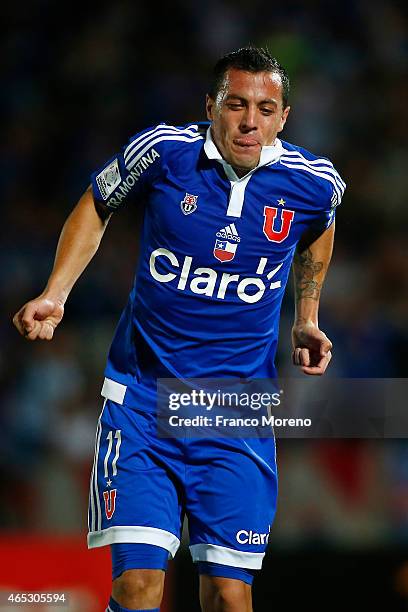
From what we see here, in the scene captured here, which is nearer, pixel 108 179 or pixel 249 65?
pixel 249 65

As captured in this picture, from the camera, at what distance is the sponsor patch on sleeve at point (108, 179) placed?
12.1 ft

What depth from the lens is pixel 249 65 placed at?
3592mm

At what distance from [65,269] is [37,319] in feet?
1.05

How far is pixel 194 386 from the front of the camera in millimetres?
3682

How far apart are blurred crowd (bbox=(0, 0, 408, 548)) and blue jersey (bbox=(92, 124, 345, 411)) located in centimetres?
210

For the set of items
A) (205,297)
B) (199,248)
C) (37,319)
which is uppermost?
(199,248)

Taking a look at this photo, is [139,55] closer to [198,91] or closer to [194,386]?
[198,91]

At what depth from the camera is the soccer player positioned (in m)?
3.57

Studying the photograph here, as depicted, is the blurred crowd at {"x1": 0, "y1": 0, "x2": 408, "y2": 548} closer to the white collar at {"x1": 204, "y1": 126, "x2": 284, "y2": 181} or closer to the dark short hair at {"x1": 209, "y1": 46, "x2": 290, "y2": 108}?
the white collar at {"x1": 204, "y1": 126, "x2": 284, "y2": 181}

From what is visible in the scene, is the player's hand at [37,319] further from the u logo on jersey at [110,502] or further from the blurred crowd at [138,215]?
the blurred crowd at [138,215]

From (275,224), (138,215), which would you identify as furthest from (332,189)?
(138,215)

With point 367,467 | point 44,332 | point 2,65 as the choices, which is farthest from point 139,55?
point 44,332

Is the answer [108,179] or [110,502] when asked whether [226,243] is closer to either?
[108,179]

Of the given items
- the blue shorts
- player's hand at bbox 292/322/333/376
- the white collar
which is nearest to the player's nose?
the white collar
